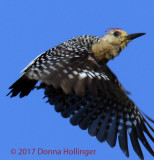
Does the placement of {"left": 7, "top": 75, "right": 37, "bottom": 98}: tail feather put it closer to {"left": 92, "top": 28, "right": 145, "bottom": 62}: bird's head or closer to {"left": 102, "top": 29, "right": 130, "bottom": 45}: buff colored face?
{"left": 92, "top": 28, "right": 145, "bottom": 62}: bird's head

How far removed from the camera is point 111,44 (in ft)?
26.3

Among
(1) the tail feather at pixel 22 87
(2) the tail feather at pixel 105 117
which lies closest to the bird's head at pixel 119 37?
(2) the tail feather at pixel 105 117

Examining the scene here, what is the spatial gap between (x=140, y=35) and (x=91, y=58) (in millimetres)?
1520

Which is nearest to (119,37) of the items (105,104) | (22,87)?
(105,104)

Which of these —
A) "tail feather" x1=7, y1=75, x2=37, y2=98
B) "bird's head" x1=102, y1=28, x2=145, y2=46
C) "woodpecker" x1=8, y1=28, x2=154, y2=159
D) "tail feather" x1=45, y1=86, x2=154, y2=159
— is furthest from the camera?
"bird's head" x1=102, y1=28, x2=145, y2=46

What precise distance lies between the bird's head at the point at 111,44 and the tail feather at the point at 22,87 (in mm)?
1113

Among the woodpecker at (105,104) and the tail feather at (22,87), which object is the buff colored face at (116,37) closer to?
the woodpecker at (105,104)

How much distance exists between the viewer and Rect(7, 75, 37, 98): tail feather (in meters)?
7.43

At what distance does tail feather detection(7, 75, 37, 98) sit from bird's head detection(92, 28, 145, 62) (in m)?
1.11

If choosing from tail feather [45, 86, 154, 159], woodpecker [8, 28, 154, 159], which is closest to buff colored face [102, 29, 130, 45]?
woodpecker [8, 28, 154, 159]

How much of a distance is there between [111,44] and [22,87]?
63.2 inches

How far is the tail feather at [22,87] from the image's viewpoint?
7.43m

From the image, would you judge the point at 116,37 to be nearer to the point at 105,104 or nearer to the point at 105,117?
the point at 105,104

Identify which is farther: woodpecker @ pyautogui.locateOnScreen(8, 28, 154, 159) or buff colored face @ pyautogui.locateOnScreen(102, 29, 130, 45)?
buff colored face @ pyautogui.locateOnScreen(102, 29, 130, 45)
